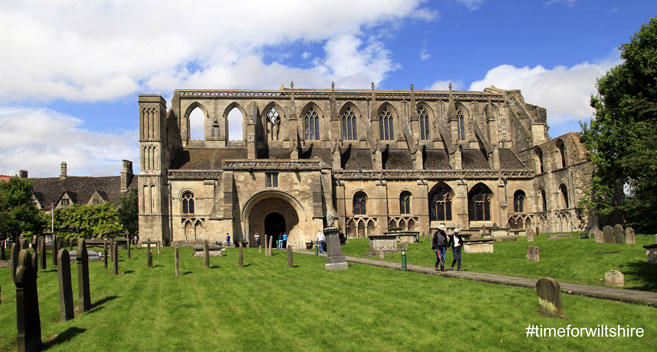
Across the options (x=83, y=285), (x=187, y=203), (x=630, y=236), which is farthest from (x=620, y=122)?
(x=187, y=203)

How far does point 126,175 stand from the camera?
60.4 meters

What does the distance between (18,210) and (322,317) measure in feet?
145

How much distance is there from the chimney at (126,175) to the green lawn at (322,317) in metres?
46.9

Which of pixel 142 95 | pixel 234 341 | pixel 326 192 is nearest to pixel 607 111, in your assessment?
pixel 326 192

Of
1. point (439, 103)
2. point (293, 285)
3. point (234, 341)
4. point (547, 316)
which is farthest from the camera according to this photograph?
point (439, 103)

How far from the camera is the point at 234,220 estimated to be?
3472cm

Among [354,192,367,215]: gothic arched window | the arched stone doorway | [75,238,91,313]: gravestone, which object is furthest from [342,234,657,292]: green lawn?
[354,192,367,215]: gothic arched window

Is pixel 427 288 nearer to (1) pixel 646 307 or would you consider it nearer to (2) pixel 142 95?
(1) pixel 646 307

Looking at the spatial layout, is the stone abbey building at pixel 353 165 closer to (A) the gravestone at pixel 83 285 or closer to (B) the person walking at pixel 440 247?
(B) the person walking at pixel 440 247

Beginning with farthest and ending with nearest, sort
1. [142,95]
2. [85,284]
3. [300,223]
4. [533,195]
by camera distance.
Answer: [533,195], [142,95], [300,223], [85,284]

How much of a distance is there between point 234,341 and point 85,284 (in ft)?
16.6

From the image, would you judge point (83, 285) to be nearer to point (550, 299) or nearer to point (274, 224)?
point (550, 299)

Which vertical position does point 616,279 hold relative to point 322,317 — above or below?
below

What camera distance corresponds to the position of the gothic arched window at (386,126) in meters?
51.5
